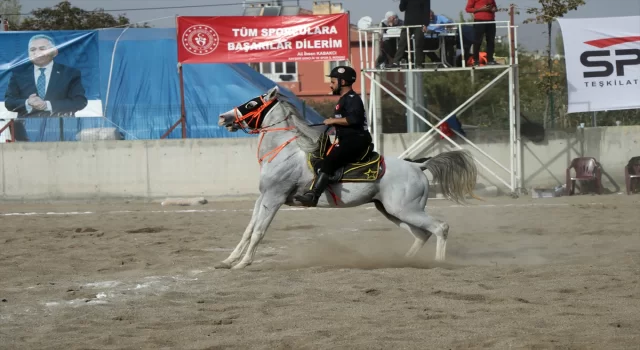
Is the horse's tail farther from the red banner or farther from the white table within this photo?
the red banner

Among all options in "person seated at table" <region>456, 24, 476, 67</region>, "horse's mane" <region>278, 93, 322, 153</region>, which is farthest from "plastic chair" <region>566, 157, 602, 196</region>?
"horse's mane" <region>278, 93, 322, 153</region>

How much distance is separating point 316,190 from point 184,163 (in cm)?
1003

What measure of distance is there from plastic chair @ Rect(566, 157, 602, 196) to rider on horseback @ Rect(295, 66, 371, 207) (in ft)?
33.5

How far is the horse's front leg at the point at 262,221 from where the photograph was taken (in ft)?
32.9

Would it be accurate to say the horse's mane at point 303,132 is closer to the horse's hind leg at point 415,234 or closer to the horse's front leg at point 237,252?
the horse's front leg at point 237,252

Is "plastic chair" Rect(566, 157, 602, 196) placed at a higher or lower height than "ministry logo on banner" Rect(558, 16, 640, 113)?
lower

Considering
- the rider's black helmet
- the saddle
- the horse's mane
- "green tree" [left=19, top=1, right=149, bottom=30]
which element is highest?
"green tree" [left=19, top=1, right=149, bottom=30]

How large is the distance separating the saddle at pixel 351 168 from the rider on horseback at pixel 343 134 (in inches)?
2.1

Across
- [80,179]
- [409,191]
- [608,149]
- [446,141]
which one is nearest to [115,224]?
[80,179]

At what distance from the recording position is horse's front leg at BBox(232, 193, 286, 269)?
32.9ft

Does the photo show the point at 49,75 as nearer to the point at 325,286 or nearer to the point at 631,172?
the point at 631,172

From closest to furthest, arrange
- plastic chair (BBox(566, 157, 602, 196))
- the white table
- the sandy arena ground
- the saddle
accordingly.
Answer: the sandy arena ground → the saddle → the white table → plastic chair (BBox(566, 157, 602, 196))

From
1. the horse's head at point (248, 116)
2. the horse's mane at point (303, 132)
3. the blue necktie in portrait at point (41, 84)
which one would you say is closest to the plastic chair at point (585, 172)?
the horse's mane at point (303, 132)

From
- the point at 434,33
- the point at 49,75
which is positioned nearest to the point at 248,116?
the point at 434,33
